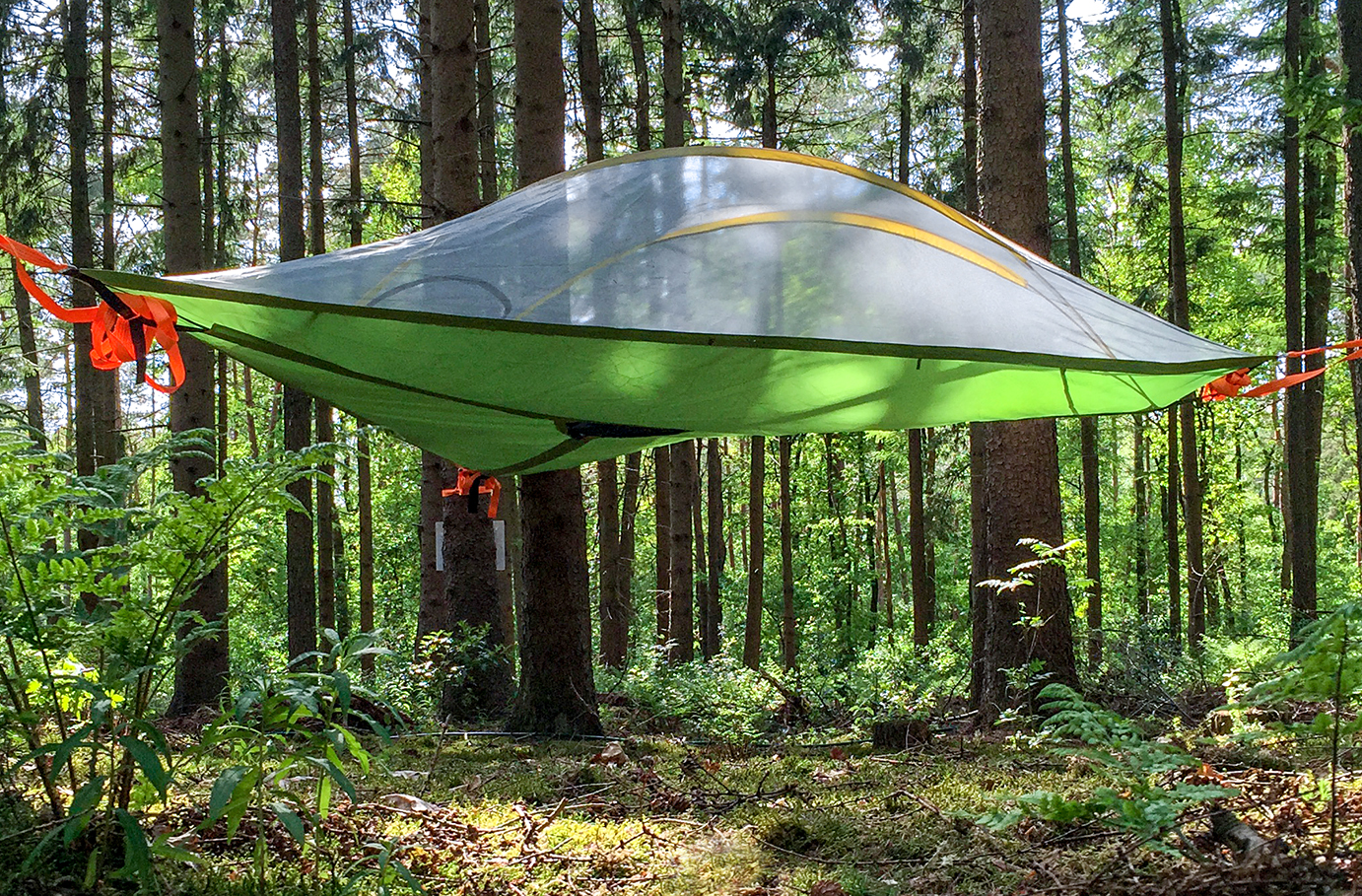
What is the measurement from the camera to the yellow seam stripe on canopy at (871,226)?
98.4 inches

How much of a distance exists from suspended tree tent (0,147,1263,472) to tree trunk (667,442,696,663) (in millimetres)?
4867

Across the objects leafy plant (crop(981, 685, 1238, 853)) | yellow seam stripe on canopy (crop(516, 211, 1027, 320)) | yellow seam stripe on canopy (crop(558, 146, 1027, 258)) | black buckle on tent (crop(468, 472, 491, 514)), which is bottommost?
leafy plant (crop(981, 685, 1238, 853))

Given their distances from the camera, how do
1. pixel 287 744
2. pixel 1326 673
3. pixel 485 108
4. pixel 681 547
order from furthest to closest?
pixel 681 547 < pixel 485 108 < pixel 287 744 < pixel 1326 673

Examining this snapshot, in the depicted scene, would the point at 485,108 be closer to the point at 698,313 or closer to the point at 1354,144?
the point at 1354,144

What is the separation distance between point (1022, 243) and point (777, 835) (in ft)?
9.68

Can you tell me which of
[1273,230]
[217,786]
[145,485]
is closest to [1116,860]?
[217,786]

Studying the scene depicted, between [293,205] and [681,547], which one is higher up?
[293,205]

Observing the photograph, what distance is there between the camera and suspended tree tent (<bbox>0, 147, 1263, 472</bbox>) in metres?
2.19

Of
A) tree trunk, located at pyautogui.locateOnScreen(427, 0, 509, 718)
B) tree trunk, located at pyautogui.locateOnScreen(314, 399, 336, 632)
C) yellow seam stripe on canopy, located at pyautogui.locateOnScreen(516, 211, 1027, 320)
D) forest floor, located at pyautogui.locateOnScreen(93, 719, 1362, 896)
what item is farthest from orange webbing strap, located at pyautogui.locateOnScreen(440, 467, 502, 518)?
tree trunk, located at pyautogui.locateOnScreen(314, 399, 336, 632)

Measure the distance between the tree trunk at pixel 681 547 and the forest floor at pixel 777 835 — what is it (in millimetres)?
4741

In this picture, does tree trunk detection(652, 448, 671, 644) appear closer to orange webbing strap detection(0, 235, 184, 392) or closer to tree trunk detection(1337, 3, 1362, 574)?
tree trunk detection(1337, 3, 1362, 574)

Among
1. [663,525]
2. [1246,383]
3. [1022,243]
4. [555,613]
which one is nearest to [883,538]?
[663,525]

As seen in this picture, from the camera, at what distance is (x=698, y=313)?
2.22 m

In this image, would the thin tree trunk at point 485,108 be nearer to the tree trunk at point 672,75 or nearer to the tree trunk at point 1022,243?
the tree trunk at point 672,75
